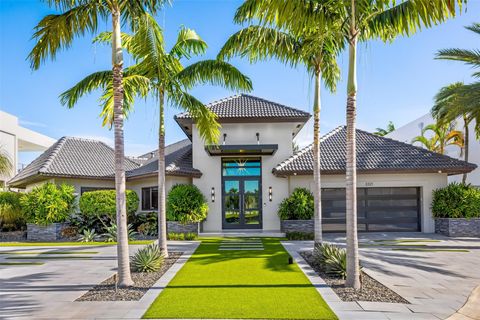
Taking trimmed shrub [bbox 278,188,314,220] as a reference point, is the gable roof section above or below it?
above

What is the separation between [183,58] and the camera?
41.4ft

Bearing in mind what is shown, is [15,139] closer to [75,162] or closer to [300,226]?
[75,162]

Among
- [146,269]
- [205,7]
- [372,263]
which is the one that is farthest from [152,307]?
[205,7]

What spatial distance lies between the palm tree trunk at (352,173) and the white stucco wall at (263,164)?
38.3 feet

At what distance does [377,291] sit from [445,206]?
12229 mm

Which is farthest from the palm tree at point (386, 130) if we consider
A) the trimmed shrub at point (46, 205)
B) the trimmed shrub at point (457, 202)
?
Result: the trimmed shrub at point (46, 205)

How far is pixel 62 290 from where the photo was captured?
26.5 ft

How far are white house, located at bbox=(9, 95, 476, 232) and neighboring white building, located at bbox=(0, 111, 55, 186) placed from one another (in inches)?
625

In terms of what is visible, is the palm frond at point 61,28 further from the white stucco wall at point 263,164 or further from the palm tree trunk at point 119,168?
the white stucco wall at point 263,164

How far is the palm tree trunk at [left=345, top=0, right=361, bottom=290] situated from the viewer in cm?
783

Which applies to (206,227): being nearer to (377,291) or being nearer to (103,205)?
(103,205)

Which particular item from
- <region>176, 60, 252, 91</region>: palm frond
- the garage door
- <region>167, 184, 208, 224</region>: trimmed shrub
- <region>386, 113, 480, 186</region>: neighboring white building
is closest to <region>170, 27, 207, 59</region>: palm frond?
<region>176, 60, 252, 91</region>: palm frond

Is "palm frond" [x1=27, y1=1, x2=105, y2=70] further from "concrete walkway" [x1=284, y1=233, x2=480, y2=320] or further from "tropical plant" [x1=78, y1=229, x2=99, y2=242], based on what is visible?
"tropical plant" [x1=78, y1=229, x2=99, y2=242]

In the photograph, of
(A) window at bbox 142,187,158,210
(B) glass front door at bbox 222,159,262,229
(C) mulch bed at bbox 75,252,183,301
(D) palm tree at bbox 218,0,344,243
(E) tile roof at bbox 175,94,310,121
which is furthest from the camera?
(A) window at bbox 142,187,158,210
